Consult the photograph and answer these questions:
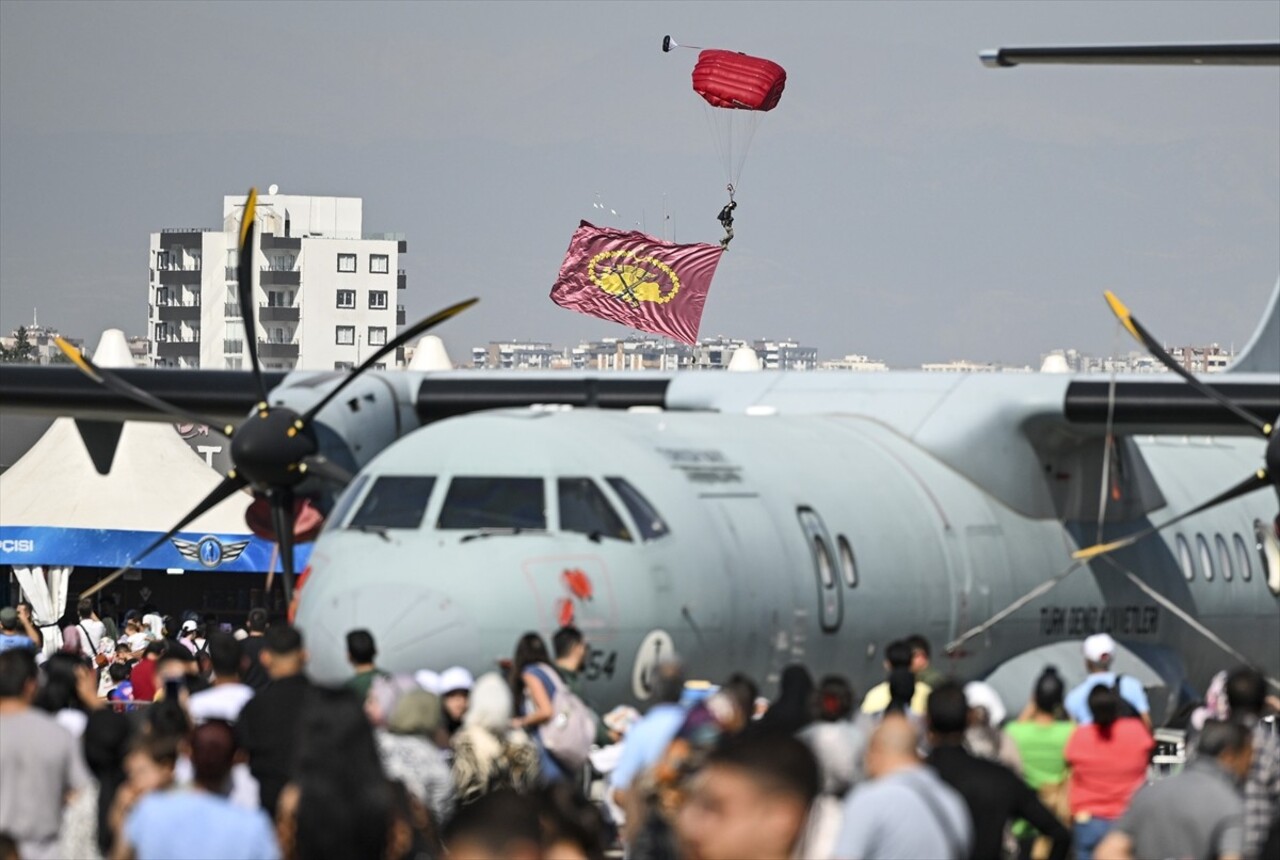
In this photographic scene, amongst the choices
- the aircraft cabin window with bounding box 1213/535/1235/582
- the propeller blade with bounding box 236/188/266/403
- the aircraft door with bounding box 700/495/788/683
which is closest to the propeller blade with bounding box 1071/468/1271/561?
the aircraft cabin window with bounding box 1213/535/1235/582

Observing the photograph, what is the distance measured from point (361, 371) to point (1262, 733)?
951 centimetres

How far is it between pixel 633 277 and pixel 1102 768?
28.5 metres

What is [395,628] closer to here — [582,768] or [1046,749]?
[582,768]

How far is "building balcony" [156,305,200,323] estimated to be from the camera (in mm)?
131500

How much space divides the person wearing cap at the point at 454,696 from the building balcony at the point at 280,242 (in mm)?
112633

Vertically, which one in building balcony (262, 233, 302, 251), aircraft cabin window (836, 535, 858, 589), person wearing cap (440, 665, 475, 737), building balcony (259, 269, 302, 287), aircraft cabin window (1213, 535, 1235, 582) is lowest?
person wearing cap (440, 665, 475, 737)

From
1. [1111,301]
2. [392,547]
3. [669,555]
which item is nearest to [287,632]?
[392,547]

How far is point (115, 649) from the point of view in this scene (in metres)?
22.3

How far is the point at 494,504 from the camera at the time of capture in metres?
12.6

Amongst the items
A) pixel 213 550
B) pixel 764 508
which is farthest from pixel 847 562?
pixel 213 550

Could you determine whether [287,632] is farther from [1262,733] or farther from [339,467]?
[339,467]

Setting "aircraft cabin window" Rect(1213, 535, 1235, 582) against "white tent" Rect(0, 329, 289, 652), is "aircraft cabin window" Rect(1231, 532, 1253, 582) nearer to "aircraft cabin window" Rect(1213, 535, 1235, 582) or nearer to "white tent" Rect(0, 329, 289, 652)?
"aircraft cabin window" Rect(1213, 535, 1235, 582)

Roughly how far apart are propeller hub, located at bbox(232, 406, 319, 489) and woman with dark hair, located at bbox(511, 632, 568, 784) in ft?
17.2

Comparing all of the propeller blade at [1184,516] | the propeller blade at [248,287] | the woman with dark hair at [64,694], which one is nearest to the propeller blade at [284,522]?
the propeller blade at [248,287]
